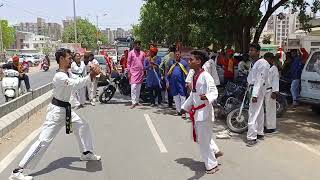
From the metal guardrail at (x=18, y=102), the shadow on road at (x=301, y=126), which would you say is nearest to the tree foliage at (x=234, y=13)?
the shadow on road at (x=301, y=126)

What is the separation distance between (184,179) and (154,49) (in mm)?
7729

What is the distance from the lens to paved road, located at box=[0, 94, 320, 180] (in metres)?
6.37

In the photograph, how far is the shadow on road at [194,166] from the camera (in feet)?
20.9

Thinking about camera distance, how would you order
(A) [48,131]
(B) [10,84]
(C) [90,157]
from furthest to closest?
(B) [10,84] < (C) [90,157] < (A) [48,131]

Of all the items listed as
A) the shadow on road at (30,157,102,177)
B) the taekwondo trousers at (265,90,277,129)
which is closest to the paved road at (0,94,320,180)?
the shadow on road at (30,157,102,177)

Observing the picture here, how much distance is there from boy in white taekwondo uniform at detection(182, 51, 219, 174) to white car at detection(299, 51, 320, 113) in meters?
5.41

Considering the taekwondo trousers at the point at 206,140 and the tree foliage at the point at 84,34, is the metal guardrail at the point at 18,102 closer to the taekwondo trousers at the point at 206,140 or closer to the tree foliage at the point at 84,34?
the taekwondo trousers at the point at 206,140

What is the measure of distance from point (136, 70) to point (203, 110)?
7213 mm

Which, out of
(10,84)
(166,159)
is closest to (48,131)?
(166,159)

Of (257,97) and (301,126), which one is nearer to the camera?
(257,97)

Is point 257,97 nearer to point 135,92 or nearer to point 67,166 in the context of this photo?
point 67,166

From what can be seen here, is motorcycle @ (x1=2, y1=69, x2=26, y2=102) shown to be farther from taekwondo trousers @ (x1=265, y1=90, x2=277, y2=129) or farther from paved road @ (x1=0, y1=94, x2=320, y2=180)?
taekwondo trousers @ (x1=265, y1=90, x2=277, y2=129)

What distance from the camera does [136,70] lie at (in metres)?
13.4

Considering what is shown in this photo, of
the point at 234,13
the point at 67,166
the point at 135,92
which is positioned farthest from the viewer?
the point at 234,13
